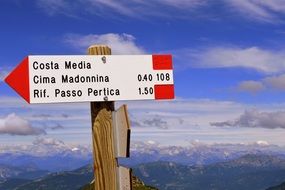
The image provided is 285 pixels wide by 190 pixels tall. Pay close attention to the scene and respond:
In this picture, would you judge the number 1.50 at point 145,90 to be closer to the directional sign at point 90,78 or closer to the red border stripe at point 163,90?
the directional sign at point 90,78

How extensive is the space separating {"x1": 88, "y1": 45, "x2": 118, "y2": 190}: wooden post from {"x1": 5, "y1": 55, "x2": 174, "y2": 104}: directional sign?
0.46 meters

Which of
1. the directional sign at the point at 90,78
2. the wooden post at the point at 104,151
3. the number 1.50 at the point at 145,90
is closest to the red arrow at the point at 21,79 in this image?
the directional sign at the point at 90,78

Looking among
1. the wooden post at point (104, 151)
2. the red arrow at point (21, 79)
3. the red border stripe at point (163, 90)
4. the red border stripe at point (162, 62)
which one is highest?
the red border stripe at point (162, 62)

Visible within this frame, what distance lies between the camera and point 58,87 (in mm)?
9086

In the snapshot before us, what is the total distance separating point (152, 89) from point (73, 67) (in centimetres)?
179

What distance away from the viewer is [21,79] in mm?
8938

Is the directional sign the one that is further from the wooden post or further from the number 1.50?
the wooden post

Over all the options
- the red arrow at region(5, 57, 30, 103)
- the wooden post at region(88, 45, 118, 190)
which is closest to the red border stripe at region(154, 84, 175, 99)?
the wooden post at region(88, 45, 118, 190)

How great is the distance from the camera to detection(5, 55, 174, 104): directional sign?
896 cm

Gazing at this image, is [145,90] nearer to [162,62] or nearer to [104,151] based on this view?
[162,62]

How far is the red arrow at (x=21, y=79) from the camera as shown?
29.1ft

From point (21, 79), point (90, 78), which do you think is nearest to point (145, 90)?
point (90, 78)

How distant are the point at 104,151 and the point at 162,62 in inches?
94.2

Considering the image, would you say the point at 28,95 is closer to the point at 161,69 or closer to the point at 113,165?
the point at 113,165
